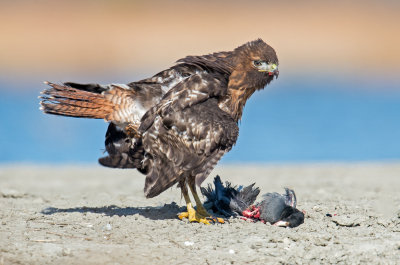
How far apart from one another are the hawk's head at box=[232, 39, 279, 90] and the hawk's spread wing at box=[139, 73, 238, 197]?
1.69ft

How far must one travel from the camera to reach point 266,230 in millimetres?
6582

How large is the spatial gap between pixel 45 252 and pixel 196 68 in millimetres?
2578

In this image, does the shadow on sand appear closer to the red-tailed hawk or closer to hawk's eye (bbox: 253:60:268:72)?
the red-tailed hawk

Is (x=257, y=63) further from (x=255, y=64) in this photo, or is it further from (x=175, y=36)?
(x=175, y=36)

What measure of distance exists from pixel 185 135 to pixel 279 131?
13521 mm

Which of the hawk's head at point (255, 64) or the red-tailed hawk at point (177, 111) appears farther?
the hawk's head at point (255, 64)

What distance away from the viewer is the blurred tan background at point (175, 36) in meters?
32.6

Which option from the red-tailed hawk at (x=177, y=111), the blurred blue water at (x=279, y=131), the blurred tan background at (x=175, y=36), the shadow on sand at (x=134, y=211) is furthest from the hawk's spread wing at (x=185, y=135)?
the blurred tan background at (x=175, y=36)

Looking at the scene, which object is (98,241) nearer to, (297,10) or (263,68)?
(263,68)

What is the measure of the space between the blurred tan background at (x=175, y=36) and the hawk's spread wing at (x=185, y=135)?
22.4 metres

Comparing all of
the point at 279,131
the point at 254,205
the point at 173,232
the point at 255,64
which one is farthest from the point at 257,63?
the point at 279,131

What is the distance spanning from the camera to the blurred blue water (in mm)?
17891

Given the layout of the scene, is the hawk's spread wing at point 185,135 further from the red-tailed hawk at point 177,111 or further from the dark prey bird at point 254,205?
the dark prey bird at point 254,205

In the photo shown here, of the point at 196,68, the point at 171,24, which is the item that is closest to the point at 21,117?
the point at 196,68
